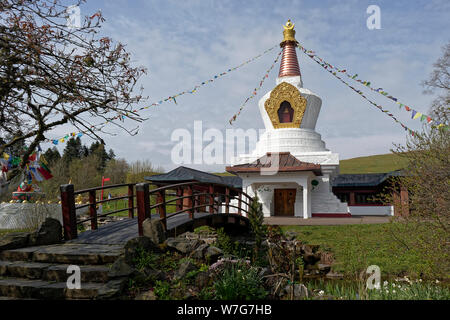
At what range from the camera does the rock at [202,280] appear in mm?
5152

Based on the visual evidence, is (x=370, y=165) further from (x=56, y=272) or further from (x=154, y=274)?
(x=56, y=272)

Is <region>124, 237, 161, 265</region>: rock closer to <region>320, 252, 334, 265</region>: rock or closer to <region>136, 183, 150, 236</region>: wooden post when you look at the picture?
<region>136, 183, 150, 236</region>: wooden post

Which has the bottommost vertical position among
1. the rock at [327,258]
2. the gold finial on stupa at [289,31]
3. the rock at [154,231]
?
the rock at [327,258]

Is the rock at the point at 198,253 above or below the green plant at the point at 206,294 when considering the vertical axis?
above

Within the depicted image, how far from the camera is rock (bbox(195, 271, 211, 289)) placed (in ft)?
16.9

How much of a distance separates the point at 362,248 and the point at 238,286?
890cm

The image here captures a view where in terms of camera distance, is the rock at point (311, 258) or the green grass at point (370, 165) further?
the green grass at point (370, 165)

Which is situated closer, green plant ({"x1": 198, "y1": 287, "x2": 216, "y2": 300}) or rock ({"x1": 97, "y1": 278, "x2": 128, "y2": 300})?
rock ({"x1": 97, "y1": 278, "x2": 128, "y2": 300})

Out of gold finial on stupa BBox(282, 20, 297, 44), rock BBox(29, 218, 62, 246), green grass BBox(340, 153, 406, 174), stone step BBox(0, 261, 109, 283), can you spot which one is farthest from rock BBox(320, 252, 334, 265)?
green grass BBox(340, 153, 406, 174)

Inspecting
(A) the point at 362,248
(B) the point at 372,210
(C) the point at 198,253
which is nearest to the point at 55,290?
(C) the point at 198,253

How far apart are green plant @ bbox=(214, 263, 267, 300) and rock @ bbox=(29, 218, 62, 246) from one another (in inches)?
155

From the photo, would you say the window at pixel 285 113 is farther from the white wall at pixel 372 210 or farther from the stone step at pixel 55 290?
the stone step at pixel 55 290

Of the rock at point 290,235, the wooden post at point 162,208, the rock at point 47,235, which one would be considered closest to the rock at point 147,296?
the wooden post at point 162,208

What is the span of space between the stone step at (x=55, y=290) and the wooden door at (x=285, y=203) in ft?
54.7
